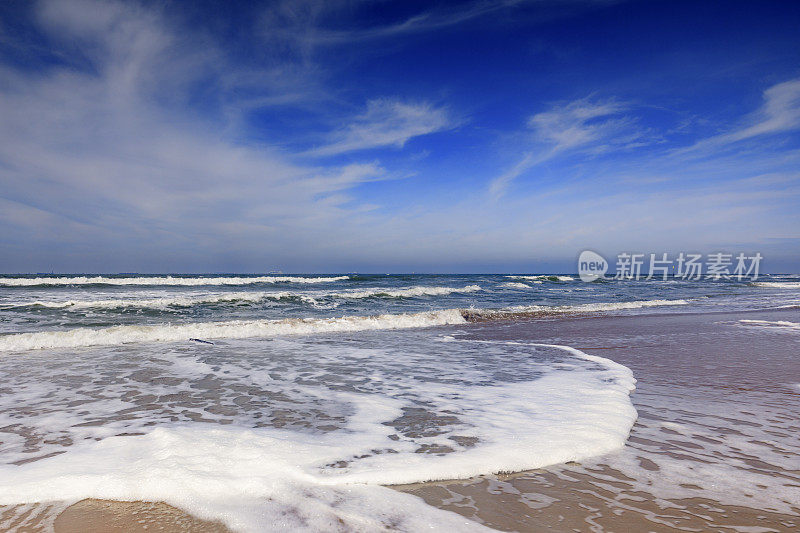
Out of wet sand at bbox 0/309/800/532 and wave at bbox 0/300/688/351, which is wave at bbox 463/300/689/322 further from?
wet sand at bbox 0/309/800/532

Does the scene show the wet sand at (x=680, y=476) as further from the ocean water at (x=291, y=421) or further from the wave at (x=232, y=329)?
the wave at (x=232, y=329)

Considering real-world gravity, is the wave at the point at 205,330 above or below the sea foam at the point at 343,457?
below

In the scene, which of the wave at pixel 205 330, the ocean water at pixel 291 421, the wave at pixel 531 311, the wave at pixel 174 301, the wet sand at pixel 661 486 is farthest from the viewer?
the wave at pixel 174 301

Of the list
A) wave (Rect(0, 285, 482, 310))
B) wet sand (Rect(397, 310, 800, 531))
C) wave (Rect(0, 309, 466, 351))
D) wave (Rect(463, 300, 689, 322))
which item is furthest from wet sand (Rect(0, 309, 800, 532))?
wave (Rect(0, 285, 482, 310))

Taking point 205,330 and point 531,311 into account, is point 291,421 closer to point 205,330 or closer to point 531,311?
point 205,330

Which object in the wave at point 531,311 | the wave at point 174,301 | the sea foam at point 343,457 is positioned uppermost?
the sea foam at point 343,457

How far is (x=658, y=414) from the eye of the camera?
13.1ft

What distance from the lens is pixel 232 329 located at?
10438 millimetres

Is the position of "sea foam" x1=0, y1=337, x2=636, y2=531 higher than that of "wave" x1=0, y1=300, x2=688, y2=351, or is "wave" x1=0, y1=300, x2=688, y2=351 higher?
"sea foam" x1=0, y1=337, x2=636, y2=531

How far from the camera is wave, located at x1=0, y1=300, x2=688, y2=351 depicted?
8641 millimetres

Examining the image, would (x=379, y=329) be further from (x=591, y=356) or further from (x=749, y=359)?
(x=749, y=359)

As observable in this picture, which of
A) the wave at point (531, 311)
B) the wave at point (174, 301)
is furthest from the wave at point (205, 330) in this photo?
the wave at point (174, 301)

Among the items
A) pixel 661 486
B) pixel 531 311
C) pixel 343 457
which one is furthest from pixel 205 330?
pixel 531 311

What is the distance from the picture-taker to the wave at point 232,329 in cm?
864
